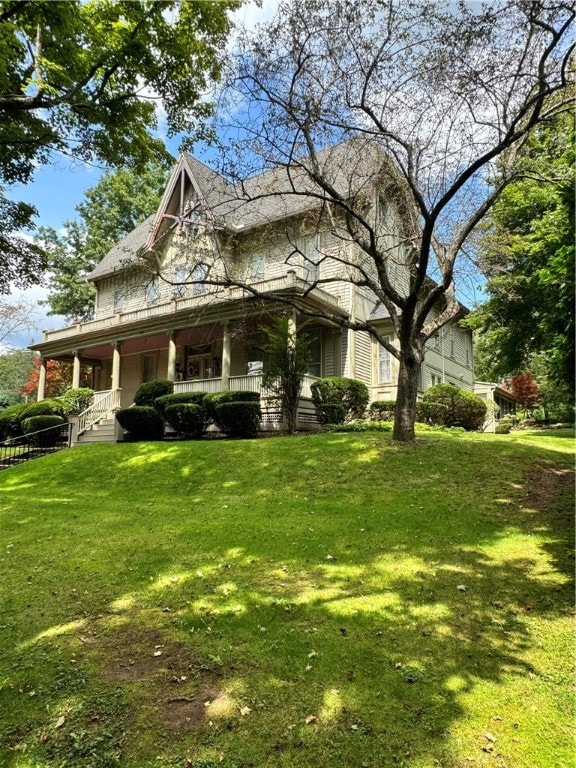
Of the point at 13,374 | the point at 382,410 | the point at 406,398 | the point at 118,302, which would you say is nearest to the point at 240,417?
the point at 382,410

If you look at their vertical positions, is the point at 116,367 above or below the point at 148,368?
below

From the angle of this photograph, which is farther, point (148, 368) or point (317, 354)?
point (148, 368)

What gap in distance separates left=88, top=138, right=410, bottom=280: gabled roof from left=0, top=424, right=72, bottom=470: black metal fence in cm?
698

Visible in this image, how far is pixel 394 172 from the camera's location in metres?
12.6

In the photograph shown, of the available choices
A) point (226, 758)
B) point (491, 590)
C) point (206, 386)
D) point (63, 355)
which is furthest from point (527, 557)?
point (63, 355)

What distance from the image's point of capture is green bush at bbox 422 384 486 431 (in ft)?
57.7

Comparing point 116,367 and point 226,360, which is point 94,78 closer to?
point 226,360

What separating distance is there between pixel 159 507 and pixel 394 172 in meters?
10.0

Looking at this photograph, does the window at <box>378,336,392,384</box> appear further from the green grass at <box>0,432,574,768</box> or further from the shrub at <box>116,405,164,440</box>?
the green grass at <box>0,432,574,768</box>

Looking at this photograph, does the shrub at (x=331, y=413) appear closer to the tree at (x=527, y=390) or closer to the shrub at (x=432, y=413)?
the shrub at (x=432, y=413)

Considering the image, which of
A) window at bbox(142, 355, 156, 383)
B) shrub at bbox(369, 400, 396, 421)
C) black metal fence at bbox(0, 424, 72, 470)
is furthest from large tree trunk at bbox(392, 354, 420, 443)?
window at bbox(142, 355, 156, 383)

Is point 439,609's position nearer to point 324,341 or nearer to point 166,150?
point 166,150

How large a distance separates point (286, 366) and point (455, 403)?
6797 millimetres

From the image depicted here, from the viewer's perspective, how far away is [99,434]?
18.2 m
